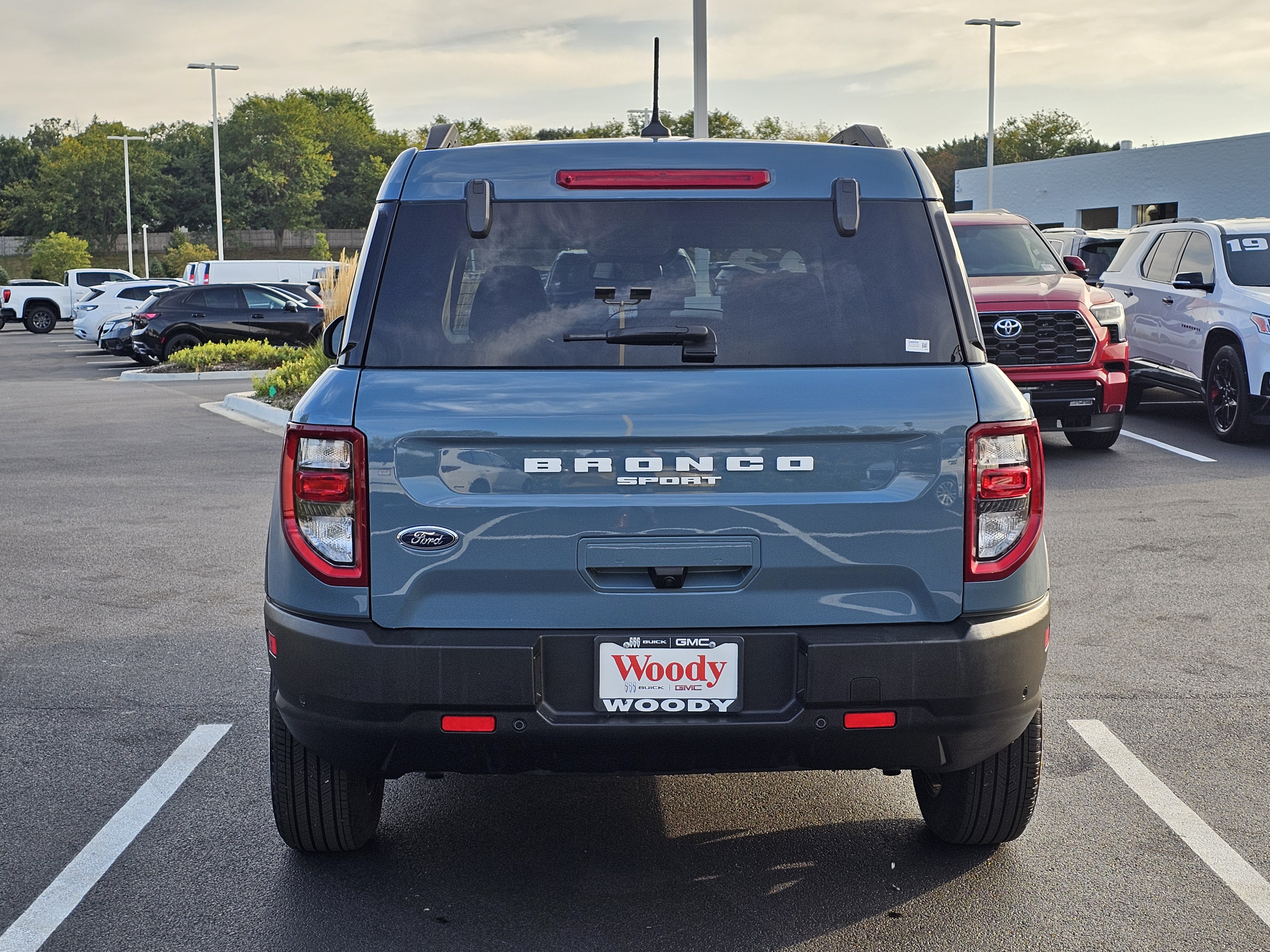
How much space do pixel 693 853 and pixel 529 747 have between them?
3.13 feet

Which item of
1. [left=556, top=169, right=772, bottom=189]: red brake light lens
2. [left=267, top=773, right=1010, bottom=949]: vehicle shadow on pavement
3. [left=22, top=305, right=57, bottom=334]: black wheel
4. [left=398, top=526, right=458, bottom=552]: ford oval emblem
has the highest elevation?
[left=556, top=169, right=772, bottom=189]: red brake light lens

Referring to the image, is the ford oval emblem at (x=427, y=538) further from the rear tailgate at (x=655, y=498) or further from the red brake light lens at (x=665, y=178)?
the red brake light lens at (x=665, y=178)

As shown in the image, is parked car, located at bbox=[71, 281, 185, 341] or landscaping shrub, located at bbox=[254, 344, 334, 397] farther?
parked car, located at bbox=[71, 281, 185, 341]

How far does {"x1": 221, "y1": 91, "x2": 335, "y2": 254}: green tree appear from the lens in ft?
338

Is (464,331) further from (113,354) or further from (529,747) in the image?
(113,354)

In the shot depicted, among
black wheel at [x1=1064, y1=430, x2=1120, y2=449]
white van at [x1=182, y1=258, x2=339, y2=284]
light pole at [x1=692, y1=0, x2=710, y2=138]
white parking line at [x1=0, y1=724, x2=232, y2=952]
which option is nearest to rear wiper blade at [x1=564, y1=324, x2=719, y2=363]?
white parking line at [x1=0, y1=724, x2=232, y2=952]

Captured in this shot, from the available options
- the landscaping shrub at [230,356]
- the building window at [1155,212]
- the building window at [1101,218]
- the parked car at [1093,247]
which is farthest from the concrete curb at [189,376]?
the building window at [1101,218]

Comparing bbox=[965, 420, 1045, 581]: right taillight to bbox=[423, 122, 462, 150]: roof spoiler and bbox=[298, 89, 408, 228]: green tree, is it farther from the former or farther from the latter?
bbox=[298, 89, 408, 228]: green tree

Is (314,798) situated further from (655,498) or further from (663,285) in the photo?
(663,285)

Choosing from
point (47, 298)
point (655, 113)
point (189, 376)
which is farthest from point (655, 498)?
point (47, 298)

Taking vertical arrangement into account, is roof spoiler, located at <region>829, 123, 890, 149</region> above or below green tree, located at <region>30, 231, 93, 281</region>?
below

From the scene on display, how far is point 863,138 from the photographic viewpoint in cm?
407

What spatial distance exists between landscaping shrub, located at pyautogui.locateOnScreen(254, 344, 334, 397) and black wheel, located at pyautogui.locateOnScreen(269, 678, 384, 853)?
14817 mm

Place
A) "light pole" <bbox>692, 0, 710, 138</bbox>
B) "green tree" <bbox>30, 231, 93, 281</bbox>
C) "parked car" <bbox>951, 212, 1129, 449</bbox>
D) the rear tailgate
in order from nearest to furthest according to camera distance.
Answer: the rear tailgate
"parked car" <bbox>951, 212, 1129, 449</bbox>
"light pole" <bbox>692, 0, 710, 138</bbox>
"green tree" <bbox>30, 231, 93, 281</bbox>
